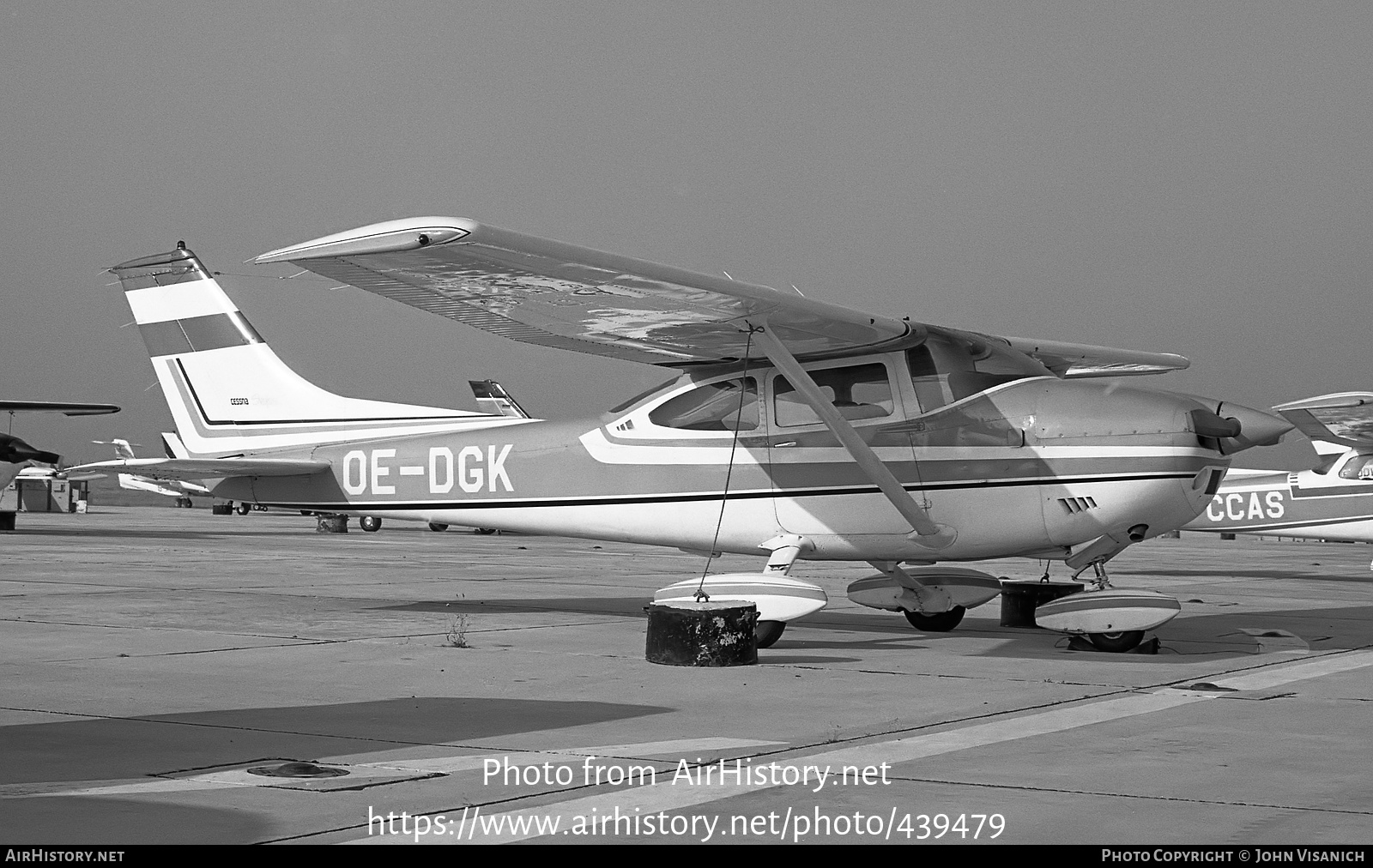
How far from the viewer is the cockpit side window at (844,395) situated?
32.4 ft

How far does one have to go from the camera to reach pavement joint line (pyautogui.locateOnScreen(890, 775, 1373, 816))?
13.8 ft

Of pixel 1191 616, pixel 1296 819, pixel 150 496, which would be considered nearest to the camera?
pixel 1296 819

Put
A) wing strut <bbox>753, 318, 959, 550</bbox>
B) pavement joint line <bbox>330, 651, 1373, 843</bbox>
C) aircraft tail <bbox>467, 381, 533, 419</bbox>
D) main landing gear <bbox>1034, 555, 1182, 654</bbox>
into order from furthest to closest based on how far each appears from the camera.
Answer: aircraft tail <bbox>467, 381, 533, 419</bbox>
wing strut <bbox>753, 318, 959, 550</bbox>
main landing gear <bbox>1034, 555, 1182, 654</bbox>
pavement joint line <bbox>330, 651, 1373, 843</bbox>

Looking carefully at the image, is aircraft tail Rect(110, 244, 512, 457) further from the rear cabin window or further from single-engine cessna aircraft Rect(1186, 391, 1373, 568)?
single-engine cessna aircraft Rect(1186, 391, 1373, 568)

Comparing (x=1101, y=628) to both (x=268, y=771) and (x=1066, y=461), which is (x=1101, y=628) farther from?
(x=268, y=771)

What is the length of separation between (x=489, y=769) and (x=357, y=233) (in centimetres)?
350

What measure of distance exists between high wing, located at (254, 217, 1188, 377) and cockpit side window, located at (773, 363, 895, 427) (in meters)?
0.16

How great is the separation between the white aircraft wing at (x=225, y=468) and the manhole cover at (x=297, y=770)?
770cm

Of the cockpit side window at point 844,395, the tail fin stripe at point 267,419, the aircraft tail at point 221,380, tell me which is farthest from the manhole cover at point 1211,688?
the aircraft tail at point 221,380

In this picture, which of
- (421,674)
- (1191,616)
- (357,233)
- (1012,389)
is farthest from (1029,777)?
(1191,616)

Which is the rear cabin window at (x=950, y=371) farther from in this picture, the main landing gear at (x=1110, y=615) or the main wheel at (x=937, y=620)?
the main wheel at (x=937, y=620)

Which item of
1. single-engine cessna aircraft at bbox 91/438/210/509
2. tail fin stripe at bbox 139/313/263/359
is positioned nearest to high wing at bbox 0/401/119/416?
single-engine cessna aircraft at bbox 91/438/210/509

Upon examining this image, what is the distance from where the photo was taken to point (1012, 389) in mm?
9656

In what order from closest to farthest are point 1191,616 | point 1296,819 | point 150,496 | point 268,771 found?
point 1296,819
point 268,771
point 1191,616
point 150,496
